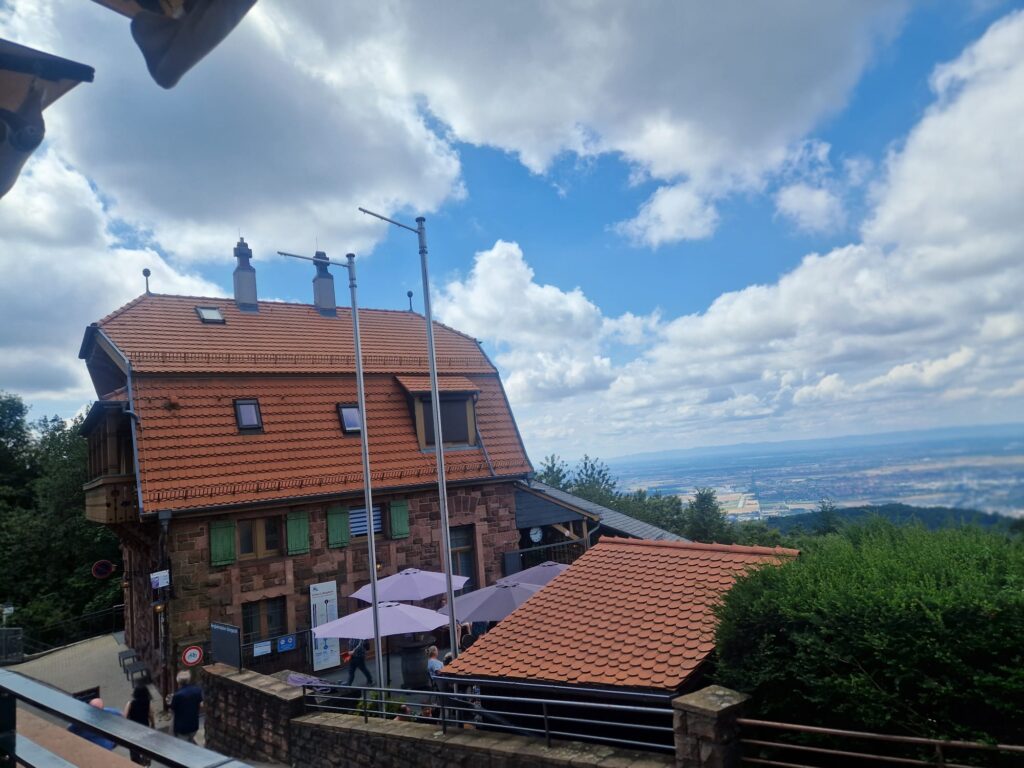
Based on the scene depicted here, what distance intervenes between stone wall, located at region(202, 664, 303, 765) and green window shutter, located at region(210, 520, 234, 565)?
3.02m

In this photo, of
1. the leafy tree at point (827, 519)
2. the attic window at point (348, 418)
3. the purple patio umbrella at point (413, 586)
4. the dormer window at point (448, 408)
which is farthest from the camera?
the dormer window at point (448, 408)

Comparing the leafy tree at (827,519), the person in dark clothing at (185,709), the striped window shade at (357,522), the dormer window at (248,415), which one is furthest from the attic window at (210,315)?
the leafy tree at (827,519)

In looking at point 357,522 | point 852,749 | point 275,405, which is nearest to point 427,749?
point 852,749

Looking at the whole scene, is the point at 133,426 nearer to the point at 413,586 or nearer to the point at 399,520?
the point at 399,520

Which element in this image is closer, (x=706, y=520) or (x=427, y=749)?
(x=427, y=749)

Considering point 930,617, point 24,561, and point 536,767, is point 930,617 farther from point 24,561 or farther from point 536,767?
point 24,561

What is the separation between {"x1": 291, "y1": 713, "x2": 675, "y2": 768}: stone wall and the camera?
6191mm

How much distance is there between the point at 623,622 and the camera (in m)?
7.78

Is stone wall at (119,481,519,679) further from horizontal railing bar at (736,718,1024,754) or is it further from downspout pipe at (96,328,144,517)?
horizontal railing bar at (736,718,1024,754)

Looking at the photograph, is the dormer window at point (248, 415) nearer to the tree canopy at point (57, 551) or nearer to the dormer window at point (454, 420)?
the dormer window at point (454, 420)

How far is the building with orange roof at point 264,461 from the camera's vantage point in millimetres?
13680

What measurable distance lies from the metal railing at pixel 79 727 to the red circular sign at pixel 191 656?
11125 mm

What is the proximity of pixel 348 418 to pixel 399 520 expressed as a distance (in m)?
2.97

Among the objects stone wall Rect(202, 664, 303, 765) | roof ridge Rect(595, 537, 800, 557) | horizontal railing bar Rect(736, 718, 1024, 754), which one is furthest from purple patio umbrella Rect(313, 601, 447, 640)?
horizontal railing bar Rect(736, 718, 1024, 754)
